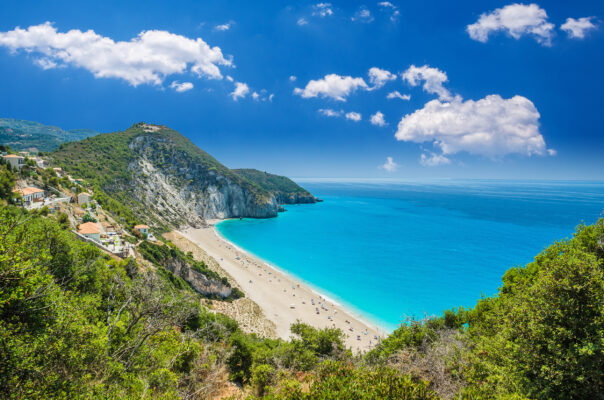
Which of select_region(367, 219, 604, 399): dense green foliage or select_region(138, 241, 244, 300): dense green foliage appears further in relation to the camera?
select_region(138, 241, 244, 300): dense green foliage

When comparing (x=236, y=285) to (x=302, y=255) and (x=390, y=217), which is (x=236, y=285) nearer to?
(x=302, y=255)

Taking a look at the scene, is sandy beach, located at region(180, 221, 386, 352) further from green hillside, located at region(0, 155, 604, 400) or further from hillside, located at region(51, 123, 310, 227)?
hillside, located at region(51, 123, 310, 227)

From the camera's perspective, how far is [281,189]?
165750 mm

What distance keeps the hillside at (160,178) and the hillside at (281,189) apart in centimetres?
4457

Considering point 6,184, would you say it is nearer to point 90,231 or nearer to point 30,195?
point 30,195

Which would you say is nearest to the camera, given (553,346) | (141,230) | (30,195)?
(553,346)

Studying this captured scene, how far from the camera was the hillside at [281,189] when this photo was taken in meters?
160

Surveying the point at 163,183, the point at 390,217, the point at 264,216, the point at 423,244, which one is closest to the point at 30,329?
the point at 423,244

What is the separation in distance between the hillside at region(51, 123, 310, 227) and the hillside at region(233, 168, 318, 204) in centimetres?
4457

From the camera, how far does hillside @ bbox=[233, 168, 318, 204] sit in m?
160

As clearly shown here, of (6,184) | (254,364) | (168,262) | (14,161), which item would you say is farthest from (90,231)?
(254,364)

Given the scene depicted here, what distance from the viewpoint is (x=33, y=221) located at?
1527 cm

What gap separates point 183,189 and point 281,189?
3268 inches

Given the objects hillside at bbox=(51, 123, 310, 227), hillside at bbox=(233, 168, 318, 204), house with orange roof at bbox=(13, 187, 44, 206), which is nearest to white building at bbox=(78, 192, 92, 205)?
house with orange roof at bbox=(13, 187, 44, 206)
